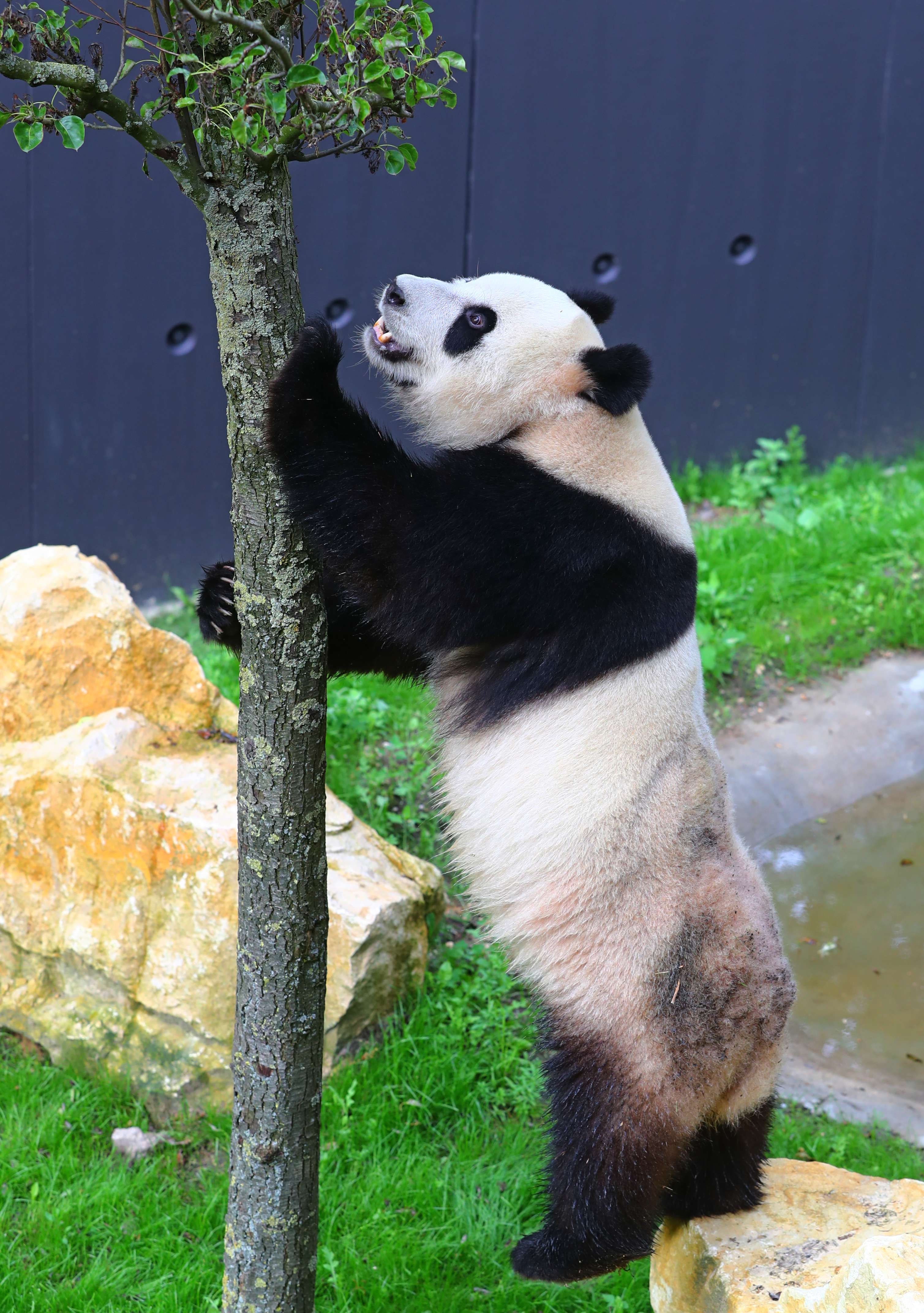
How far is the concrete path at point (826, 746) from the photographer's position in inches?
184

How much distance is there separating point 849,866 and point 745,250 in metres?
3.63

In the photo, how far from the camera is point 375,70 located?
158 centimetres

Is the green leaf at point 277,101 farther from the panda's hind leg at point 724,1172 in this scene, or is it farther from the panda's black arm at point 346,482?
the panda's hind leg at point 724,1172

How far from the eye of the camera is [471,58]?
5.40 m

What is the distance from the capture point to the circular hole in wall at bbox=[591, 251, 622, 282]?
6074mm

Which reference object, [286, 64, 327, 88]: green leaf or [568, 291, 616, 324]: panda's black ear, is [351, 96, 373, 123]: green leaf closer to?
[286, 64, 327, 88]: green leaf

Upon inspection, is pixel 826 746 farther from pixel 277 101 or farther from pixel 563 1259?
pixel 277 101

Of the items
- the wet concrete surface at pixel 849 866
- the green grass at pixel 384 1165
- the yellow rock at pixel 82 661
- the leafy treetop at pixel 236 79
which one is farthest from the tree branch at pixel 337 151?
the wet concrete surface at pixel 849 866

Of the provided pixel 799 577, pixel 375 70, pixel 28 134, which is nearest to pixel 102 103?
pixel 28 134

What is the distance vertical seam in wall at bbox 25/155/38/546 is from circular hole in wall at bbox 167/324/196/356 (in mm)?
567

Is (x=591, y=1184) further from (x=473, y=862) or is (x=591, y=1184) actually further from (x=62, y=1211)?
(x=62, y=1211)

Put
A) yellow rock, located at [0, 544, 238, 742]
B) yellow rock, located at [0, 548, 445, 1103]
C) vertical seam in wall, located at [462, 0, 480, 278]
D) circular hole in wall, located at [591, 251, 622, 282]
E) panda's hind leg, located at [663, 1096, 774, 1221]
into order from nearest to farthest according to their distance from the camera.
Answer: panda's hind leg, located at [663, 1096, 774, 1221]
yellow rock, located at [0, 548, 445, 1103]
yellow rock, located at [0, 544, 238, 742]
vertical seam in wall, located at [462, 0, 480, 278]
circular hole in wall, located at [591, 251, 622, 282]

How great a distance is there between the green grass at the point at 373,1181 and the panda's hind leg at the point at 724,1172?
34cm

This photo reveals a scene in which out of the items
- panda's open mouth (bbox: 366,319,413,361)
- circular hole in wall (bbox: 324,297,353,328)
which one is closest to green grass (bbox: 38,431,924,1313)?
panda's open mouth (bbox: 366,319,413,361)
